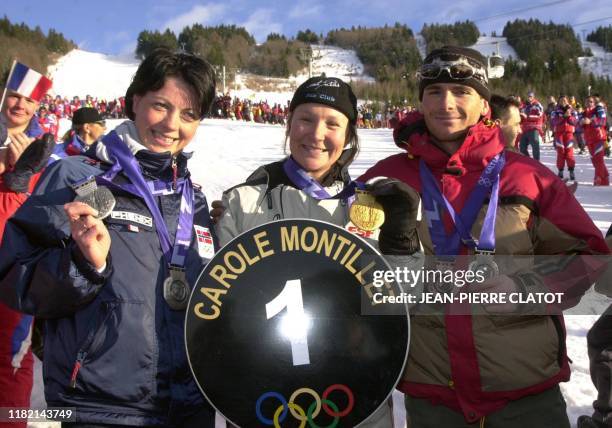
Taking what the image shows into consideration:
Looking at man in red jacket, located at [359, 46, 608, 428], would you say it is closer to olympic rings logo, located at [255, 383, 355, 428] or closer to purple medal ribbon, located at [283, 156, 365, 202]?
purple medal ribbon, located at [283, 156, 365, 202]

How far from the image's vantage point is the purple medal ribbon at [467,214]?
186 cm

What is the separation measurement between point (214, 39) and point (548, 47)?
2916 inches

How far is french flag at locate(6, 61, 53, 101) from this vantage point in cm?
318

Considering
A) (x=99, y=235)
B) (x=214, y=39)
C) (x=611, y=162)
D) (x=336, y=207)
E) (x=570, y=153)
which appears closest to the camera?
(x=99, y=235)

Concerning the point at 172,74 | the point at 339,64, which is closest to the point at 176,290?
the point at 172,74

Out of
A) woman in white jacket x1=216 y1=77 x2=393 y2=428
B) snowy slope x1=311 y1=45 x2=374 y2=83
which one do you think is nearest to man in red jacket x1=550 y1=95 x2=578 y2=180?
woman in white jacket x1=216 y1=77 x2=393 y2=428

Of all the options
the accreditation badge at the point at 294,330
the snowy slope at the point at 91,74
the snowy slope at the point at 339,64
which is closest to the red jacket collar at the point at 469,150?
the accreditation badge at the point at 294,330

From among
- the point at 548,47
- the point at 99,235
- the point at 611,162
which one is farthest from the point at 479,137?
the point at 548,47

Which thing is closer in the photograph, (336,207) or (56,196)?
(56,196)

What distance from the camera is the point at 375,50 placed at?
11588 cm

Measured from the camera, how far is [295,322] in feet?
5.46

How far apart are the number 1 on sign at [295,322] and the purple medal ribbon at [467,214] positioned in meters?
0.63

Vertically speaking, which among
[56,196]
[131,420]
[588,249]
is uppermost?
[56,196]

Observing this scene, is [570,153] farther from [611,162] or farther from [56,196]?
[56,196]
